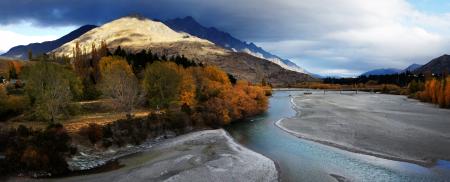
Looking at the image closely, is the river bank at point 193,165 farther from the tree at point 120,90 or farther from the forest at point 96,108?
the tree at point 120,90

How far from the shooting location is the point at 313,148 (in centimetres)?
5050

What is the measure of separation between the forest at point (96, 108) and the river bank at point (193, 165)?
470 centimetres

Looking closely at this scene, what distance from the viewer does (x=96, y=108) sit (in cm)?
7688

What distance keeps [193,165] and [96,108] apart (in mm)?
42997

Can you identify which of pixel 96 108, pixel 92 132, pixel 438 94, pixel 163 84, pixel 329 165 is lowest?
pixel 329 165

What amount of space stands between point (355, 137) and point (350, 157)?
566 inches

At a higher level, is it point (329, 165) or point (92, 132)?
point (92, 132)

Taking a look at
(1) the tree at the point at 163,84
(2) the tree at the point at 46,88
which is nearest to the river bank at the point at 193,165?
(2) the tree at the point at 46,88

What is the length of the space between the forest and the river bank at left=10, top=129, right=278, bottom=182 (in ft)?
15.4

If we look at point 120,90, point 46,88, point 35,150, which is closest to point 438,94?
point 120,90

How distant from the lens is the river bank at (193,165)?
3569 centimetres

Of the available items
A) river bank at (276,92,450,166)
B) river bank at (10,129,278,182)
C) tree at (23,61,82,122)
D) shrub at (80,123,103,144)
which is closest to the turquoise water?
river bank at (10,129,278,182)

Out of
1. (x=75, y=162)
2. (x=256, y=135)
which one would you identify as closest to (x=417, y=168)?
(x=256, y=135)

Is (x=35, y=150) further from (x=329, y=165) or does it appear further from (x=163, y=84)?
(x=163, y=84)
